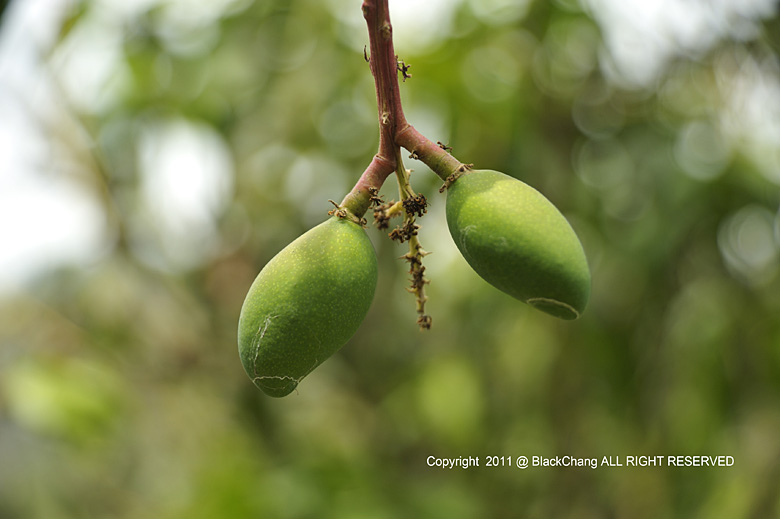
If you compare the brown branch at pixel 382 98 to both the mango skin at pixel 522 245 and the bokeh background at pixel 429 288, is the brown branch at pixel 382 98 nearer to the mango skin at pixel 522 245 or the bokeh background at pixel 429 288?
the mango skin at pixel 522 245

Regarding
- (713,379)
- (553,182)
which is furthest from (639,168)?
(713,379)

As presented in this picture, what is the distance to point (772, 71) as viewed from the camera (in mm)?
2395

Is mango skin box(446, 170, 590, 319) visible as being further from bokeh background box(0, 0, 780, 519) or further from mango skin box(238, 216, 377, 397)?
bokeh background box(0, 0, 780, 519)

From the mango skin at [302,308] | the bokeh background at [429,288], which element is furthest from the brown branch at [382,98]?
the bokeh background at [429,288]

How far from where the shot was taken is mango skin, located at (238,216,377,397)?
0.80 meters

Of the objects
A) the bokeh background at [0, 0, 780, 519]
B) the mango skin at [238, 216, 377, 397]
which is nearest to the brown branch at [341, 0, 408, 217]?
the mango skin at [238, 216, 377, 397]

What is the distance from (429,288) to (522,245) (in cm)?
295

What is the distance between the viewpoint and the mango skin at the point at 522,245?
2.56 ft

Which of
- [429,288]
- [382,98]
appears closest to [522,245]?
[382,98]

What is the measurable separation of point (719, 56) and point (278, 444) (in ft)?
9.63

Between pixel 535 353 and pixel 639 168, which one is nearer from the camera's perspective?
pixel 639 168

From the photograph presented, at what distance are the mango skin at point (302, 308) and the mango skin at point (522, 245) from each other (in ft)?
0.47

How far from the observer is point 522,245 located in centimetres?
78

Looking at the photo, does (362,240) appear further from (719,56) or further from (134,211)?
(134,211)
